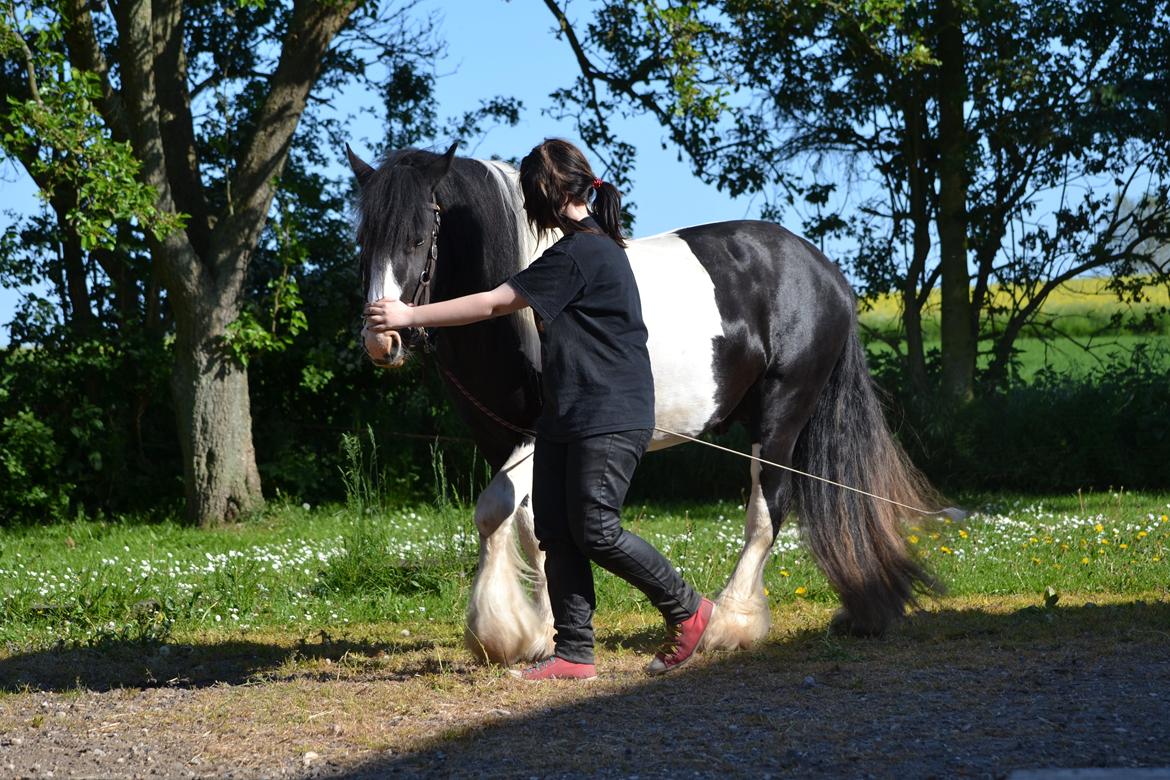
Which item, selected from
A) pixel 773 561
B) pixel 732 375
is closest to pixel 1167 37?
pixel 773 561

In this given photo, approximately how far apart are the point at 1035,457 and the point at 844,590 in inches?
277

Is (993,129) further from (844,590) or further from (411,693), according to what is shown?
(411,693)

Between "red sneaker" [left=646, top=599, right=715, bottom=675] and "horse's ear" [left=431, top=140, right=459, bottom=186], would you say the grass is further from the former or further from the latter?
"horse's ear" [left=431, top=140, right=459, bottom=186]

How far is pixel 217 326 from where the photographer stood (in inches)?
407

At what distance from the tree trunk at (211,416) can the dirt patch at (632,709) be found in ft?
16.6

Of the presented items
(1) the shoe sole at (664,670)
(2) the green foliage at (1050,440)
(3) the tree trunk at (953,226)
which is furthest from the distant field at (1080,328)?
(1) the shoe sole at (664,670)

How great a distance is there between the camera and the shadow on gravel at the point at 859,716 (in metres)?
3.34

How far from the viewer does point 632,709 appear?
13.3ft

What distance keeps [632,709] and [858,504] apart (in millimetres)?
1830

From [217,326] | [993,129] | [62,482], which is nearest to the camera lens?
[217,326]

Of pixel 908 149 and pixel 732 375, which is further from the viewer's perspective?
pixel 908 149

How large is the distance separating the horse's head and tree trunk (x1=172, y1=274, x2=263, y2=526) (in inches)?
247

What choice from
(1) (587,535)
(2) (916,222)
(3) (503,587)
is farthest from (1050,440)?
(1) (587,535)

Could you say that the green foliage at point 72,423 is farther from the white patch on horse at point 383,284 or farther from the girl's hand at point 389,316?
the girl's hand at point 389,316
